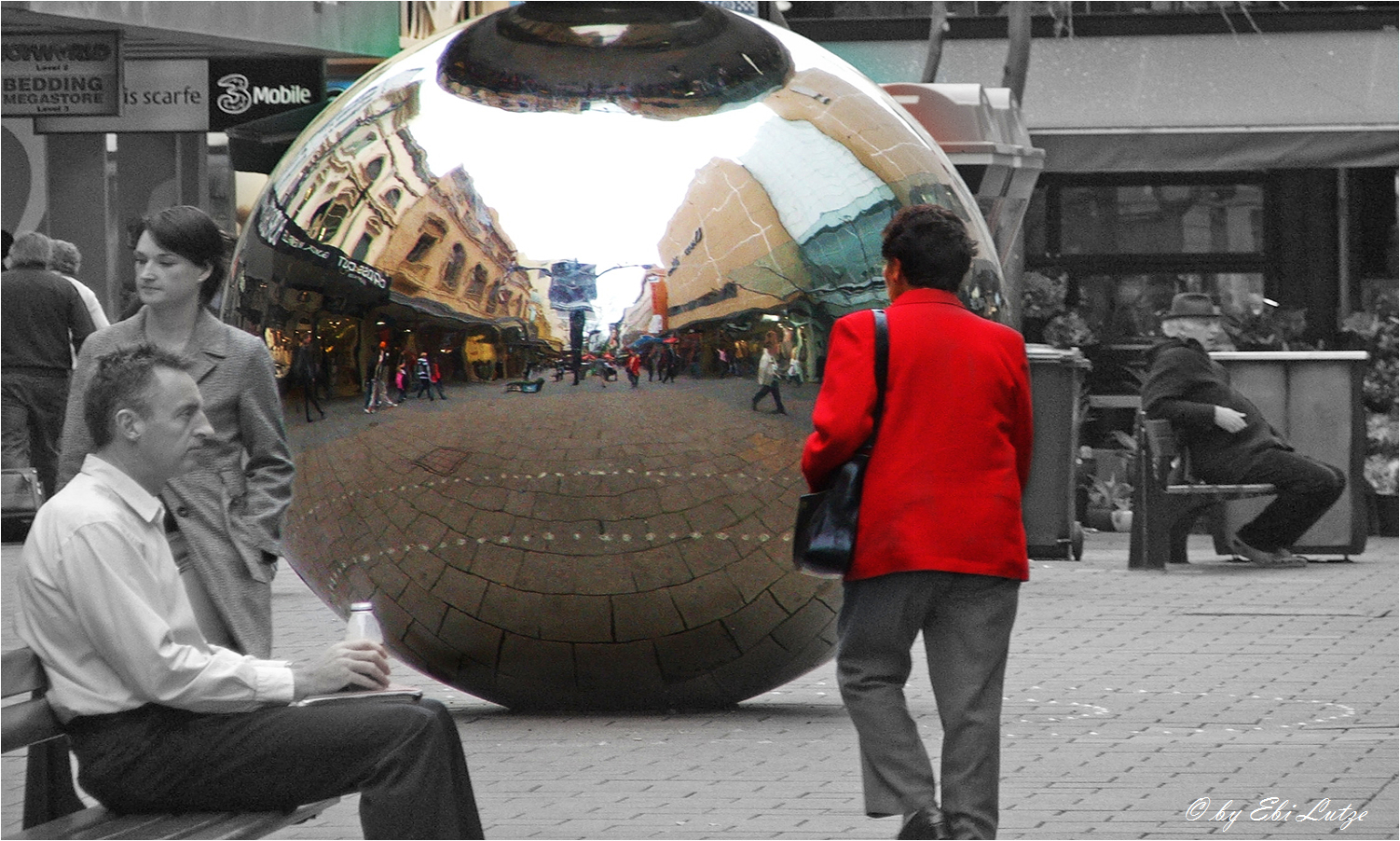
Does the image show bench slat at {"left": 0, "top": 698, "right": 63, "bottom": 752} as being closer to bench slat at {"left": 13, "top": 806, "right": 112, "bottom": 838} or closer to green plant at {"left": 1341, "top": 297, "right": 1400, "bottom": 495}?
bench slat at {"left": 13, "top": 806, "right": 112, "bottom": 838}

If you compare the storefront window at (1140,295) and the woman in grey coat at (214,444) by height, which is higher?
the storefront window at (1140,295)

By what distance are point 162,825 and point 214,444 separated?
5.03ft

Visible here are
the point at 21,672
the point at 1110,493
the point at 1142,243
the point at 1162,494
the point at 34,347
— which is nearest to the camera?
the point at 21,672

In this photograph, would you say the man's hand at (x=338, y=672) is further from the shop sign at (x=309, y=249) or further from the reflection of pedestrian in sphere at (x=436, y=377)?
the shop sign at (x=309, y=249)

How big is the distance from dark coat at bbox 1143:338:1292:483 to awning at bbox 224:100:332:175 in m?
6.49

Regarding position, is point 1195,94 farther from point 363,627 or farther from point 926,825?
point 363,627

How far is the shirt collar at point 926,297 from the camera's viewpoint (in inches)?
214

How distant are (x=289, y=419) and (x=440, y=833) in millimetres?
2736

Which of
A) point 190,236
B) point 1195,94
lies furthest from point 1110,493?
point 190,236

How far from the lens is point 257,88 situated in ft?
55.6

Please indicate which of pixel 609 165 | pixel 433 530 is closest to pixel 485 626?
pixel 433 530

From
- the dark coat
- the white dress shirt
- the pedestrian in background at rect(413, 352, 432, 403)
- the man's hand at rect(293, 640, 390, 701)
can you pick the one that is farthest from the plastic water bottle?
the dark coat

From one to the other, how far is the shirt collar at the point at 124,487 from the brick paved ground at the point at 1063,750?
5.40ft

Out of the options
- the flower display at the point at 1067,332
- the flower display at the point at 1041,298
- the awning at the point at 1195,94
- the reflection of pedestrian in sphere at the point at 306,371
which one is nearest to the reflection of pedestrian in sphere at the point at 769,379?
the reflection of pedestrian in sphere at the point at 306,371
